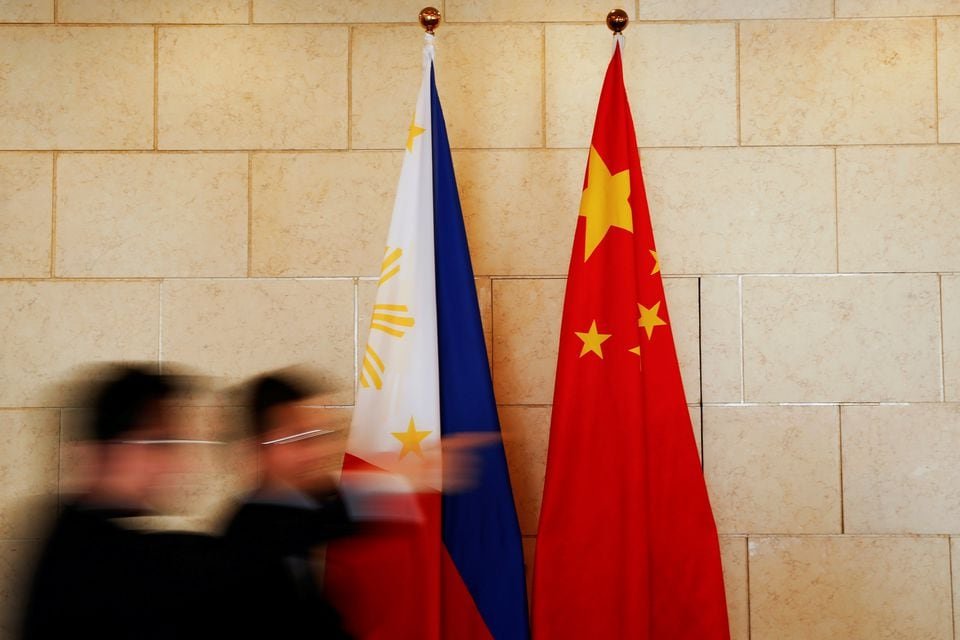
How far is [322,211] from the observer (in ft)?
7.34

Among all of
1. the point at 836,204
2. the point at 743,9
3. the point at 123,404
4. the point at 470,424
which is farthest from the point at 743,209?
the point at 123,404

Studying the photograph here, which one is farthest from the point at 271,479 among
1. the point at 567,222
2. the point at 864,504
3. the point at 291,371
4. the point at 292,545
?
the point at 864,504

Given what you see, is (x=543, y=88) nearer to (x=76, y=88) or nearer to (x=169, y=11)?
(x=169, y=11)

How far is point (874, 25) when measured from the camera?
2.23m

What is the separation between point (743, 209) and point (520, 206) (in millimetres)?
663

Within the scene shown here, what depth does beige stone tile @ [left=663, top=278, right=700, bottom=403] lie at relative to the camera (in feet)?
7.24

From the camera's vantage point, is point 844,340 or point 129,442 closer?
point 129,442

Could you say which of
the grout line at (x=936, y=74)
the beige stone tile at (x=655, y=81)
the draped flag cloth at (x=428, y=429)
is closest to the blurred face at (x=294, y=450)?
the draped flag cloth at (x=428, y=429)

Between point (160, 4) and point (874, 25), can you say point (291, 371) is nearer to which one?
point (160, 4)

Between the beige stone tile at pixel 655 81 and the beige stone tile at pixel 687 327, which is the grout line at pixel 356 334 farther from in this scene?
the beige stone tile at pixel 687 327

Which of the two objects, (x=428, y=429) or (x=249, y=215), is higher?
(x=249, y=215)

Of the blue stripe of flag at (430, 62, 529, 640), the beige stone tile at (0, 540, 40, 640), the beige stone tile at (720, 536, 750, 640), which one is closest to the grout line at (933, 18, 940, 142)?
the beige stone tile at (720, 536, 750, 640)

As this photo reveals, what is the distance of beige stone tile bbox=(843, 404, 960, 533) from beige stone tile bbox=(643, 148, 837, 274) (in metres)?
0.53

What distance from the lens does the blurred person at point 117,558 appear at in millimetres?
1464
